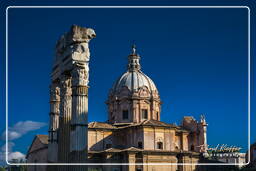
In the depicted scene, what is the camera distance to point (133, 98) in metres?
50.9

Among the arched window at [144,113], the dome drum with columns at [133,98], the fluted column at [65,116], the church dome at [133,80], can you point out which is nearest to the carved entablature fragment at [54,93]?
the fluted column at [65,116]

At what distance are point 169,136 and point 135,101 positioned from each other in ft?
22.3

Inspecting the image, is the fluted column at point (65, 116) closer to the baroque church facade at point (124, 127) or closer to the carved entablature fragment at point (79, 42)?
the baroque church facade at point (124, 127)

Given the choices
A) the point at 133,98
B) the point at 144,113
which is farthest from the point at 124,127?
the point at 133,98

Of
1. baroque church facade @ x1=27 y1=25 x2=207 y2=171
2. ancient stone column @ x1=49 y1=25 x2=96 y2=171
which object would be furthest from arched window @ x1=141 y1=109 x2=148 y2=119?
ancient stone column @ x1=49 y1=25 x2=96 y2=171

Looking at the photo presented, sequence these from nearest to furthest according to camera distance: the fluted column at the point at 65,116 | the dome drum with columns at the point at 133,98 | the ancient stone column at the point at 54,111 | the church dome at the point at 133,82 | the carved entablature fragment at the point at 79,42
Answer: the carved entablature fragment at the point at 79,42
the fluted column at the point at 65,116
the ancient stone column at the point at 54,111
the dome drum with columns at the point at 133,98
the church dome at the point at 133,82

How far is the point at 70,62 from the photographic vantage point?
64.2ft

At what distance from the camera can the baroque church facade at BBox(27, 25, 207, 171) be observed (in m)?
20.2

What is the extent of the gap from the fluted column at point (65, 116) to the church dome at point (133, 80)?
30484 millimetres

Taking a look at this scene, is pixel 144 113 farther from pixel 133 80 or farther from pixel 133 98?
pixel 133 80

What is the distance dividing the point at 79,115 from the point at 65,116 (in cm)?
239

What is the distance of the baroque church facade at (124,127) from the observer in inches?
796

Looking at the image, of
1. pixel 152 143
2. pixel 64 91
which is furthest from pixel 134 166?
pixel 64 91

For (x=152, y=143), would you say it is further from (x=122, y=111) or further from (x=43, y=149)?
(x=43, y=149)
